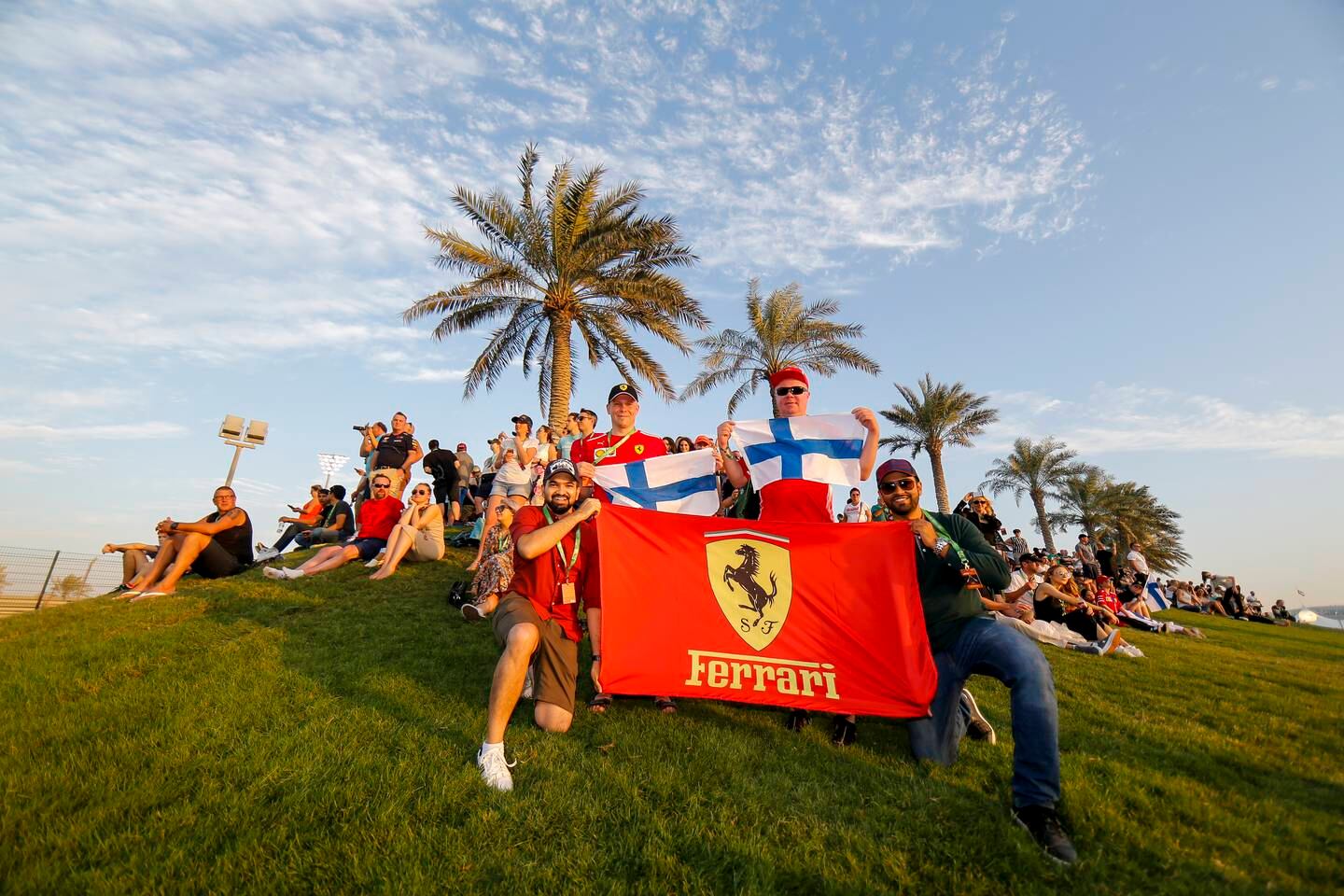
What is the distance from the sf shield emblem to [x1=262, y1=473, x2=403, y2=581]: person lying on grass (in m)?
7.49

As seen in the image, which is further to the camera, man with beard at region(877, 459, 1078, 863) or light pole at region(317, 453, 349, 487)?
light pole at region(317, 453, 349, 487)

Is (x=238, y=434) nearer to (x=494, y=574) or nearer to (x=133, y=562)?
(x=133, y=562)

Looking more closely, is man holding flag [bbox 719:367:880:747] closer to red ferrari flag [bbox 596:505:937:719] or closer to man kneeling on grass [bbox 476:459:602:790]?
red ferrari flag [bbox 596:505:937:719]

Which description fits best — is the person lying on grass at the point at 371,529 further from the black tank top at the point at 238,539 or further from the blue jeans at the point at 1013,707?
the blue jeans at the point at 1013,707

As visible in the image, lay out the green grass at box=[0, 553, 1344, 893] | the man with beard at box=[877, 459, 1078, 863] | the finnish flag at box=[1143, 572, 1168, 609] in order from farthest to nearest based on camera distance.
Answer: the finnish flag at box=[1143, 572, 1168, 609], the man with beard at box=[877, 459, 1078, 863], the green grass at box=[0, 553, 1344, 893]

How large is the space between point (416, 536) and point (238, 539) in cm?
304

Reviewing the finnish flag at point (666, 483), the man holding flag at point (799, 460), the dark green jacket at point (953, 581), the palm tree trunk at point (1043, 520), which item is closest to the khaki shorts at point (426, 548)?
the finnish flag at point (666, 483)

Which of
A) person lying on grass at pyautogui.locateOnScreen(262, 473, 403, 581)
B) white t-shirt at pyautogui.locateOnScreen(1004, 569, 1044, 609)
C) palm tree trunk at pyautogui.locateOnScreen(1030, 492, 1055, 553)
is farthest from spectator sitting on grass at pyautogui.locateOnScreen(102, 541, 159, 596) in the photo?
palm tree trunk at pyautogui.locateOnScreen(1030, 492, 1055, 553)

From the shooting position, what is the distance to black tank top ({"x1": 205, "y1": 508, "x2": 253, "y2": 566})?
32.0 ft

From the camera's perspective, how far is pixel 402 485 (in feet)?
38.0

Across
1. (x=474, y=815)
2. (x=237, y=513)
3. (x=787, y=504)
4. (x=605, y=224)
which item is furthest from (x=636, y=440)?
(x=605, y=224)

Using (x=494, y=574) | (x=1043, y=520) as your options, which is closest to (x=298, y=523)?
(x=494, y=574)

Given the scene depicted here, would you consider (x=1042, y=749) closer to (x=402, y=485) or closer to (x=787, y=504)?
(x=787, y=504)

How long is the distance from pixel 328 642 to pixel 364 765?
3.39m
